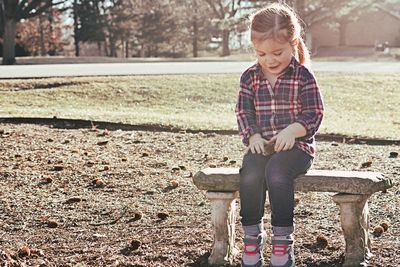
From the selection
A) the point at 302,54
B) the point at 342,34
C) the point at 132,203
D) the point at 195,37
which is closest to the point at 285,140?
the point at 302,54

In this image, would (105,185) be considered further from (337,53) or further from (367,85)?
(337,53)

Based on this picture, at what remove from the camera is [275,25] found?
385 centimetres

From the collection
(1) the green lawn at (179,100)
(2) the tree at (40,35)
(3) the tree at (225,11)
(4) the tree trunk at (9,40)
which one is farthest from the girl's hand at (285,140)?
(3) the tree at (225,11)

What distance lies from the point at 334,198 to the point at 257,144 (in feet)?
1.69

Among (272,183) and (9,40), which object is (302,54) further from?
(9,40)

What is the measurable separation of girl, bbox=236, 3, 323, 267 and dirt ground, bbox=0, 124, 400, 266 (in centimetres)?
45

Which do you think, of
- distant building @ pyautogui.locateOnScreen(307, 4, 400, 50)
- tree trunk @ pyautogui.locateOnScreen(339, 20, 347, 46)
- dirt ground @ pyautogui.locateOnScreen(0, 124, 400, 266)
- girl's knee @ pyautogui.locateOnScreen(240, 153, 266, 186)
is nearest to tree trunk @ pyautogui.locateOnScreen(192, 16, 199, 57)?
distant building @ pyautogui.locateOnScreen(307, 4, 400, 50)

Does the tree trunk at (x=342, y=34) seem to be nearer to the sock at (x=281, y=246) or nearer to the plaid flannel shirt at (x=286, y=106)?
the plaid flannel shirt at (x=286, y=106)

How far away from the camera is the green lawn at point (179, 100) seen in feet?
37.9

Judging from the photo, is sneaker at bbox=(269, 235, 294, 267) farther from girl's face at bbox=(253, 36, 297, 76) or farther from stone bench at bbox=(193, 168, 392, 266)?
girl's face at bbox=(253, 36, 297, 76)

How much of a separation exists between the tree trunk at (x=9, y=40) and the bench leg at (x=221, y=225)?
83.0 ft

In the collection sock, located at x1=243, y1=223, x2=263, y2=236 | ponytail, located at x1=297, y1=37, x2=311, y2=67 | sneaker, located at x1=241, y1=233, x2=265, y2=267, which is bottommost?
sneaker, located at x1=241, y1=233, x2=265, y2=267

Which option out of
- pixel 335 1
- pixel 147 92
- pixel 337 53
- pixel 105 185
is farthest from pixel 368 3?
pixel 105 185

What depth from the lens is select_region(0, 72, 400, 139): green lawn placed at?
37.9ft
